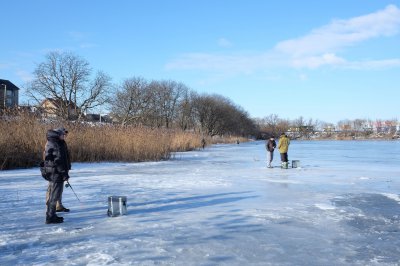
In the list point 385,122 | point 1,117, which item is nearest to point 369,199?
point 1,117

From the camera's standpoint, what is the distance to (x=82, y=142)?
1953cm

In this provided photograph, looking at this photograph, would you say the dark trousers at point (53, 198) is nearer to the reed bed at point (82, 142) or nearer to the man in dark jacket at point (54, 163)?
the man in dark jacket at point (54, 163)

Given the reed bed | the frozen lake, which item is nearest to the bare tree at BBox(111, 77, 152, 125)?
the reed bed

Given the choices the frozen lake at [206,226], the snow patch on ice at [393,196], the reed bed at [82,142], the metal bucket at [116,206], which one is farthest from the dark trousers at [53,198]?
the reed bed at [82,142]

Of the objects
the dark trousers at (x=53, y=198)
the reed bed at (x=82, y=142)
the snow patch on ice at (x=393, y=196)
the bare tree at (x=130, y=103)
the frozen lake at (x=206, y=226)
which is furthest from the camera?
the bare tree at (x=130, y=103)

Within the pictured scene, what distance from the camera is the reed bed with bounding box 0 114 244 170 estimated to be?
640 inches

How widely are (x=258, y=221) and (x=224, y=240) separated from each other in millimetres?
1414

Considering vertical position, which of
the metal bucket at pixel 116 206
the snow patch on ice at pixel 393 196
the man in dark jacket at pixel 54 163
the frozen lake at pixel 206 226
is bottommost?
the snow patch on ice at pixel 393 196

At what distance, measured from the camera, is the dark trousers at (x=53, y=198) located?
21.1 ft

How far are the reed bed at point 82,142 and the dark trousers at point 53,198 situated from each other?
1016cm

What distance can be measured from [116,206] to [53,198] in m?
1.03

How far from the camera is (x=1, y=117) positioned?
1722 centimetres

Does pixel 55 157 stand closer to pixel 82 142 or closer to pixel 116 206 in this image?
pixel 116 206

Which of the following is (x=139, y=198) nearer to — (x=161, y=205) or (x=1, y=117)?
(x=161, y=205)
